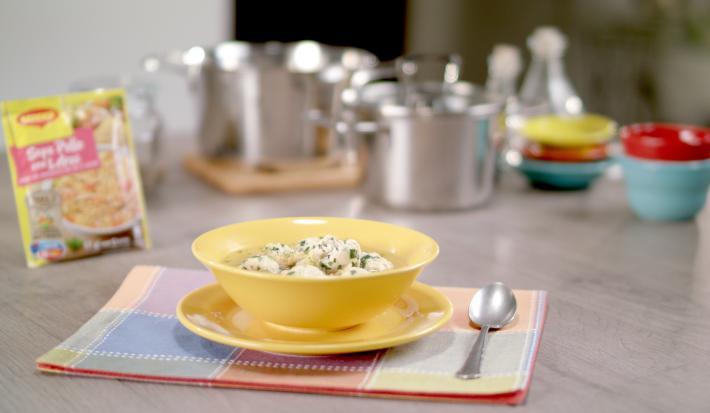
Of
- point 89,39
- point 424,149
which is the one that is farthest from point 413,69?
point 89,39

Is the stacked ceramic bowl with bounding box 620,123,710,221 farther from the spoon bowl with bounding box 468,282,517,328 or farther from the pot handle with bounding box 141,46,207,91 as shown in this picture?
the pot handle with bounding box 141,46,207,91

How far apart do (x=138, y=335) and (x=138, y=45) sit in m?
2.28

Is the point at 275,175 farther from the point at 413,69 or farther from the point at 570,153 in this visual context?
the point at 570,153

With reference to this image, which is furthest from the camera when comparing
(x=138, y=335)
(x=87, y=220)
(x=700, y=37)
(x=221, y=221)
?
(x=700, y=37)

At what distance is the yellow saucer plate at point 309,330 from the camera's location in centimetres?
83

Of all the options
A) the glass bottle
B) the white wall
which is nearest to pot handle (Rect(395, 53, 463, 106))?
the glass bottle

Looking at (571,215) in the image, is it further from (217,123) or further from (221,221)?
(217,123)

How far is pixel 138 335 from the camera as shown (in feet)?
3.06

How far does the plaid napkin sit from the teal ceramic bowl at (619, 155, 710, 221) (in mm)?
596

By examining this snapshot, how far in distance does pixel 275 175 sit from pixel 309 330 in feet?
2.91

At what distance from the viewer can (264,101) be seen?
1.74 meters

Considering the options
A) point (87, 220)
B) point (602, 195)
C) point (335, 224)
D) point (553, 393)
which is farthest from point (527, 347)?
point (602, 195)

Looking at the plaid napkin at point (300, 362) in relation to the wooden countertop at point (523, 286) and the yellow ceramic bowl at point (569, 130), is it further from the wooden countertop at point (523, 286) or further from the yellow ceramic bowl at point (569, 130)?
the yellow ceramic bowl at point (569, 130)

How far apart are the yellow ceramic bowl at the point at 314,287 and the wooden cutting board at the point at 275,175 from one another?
73 cm
